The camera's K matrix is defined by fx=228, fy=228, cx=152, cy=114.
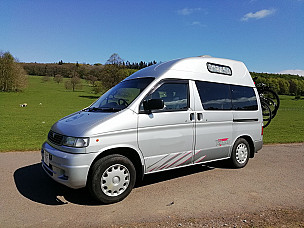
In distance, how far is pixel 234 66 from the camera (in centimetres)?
581

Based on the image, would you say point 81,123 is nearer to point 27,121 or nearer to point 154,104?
point 154,104

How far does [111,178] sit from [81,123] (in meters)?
1.04

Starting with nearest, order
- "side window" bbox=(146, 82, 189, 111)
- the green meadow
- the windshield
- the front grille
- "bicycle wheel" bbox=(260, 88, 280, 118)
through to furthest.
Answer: the front grille → the windshield → "side window" bbox=(146, 82, 189, 111) → "bicycle wheel" bbox=(260, 88, 280, 118) → the green meadow

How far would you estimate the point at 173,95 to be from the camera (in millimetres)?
4457

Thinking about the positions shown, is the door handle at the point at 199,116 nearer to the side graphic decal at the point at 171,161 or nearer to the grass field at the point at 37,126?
the side graphic decal at the point at 171,161

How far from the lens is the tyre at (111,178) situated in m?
3.62

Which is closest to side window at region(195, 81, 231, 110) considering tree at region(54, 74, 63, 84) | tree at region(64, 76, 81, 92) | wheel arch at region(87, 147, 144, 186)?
wheel arch at region(87, 147, 144, 186)

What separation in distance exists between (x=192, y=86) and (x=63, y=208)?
327cm

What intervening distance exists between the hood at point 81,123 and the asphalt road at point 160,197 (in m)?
1.20

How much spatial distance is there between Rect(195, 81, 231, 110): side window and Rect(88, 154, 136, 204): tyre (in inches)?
84.2

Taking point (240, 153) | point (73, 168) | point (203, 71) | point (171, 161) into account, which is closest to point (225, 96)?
point (203, 71)

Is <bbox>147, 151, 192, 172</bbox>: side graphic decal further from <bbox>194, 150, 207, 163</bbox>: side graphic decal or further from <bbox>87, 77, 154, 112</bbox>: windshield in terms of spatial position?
<bbox>87, 77, 154, 112</bbox>: windshield

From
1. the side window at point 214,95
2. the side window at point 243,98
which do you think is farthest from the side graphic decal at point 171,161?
the side window at point 243,98

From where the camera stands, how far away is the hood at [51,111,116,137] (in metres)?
3.60
